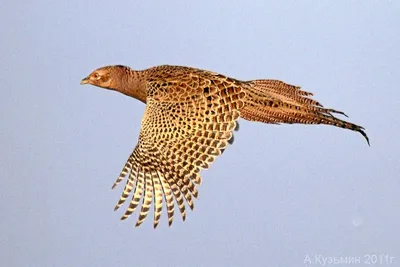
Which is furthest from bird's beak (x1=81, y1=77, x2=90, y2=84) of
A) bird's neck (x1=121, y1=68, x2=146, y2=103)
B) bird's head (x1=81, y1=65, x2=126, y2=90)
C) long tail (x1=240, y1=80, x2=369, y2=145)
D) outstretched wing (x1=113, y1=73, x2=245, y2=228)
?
long tail (x1=240, y1=80, x2=369, y2=145)

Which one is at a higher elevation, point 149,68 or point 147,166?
point 149,68

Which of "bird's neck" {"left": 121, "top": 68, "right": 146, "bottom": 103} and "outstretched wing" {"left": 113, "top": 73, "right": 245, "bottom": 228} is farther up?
"bird's neck" {"left": 121, "top": 68, "right": 146, "bottom": 103}

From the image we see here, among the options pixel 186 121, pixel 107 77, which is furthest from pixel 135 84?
pixel 186 121

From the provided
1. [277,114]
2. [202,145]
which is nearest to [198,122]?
[202,145]

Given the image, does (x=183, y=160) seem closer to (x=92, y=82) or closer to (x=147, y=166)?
(x=147, y=166)

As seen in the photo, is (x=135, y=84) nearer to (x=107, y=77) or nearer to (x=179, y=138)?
(x=107, y=77)

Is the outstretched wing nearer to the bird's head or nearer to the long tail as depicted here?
the long tail
